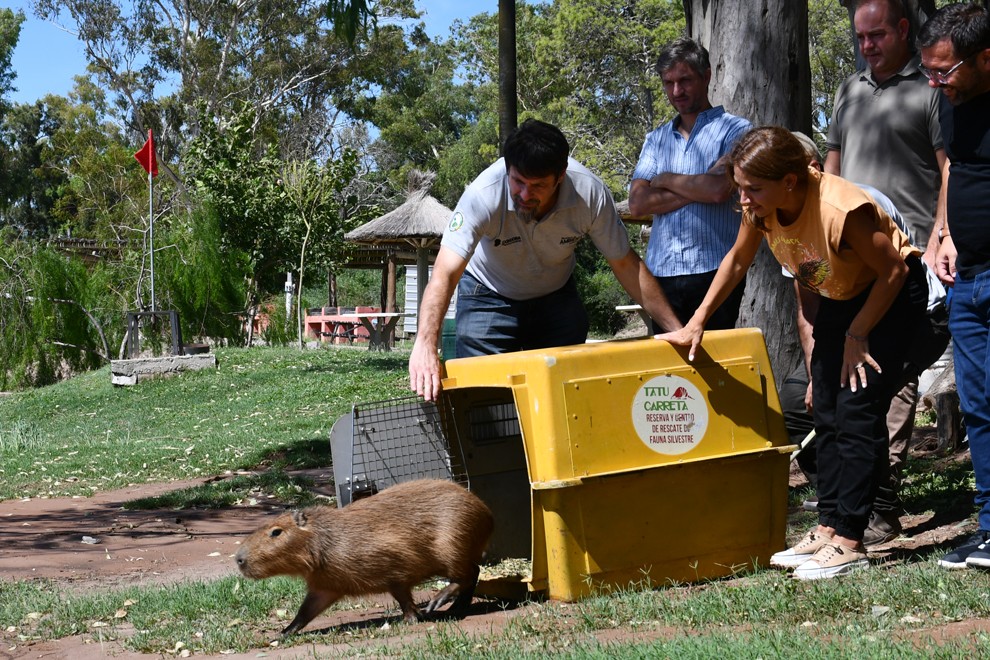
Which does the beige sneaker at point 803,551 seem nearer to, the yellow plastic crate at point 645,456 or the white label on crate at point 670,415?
the yellow plastic crate at point 645,456

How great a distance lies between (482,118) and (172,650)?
137 feet

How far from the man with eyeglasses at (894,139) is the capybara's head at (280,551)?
8.00ft

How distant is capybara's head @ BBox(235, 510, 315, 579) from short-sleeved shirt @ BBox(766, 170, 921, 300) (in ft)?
6.77

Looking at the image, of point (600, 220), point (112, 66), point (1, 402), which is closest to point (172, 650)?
point (600, 220)

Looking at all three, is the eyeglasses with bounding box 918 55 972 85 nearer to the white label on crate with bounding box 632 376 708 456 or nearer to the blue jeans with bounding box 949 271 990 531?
the blue jeans with bounding box 949 271 990 531

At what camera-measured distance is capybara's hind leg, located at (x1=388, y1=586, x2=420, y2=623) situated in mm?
4152

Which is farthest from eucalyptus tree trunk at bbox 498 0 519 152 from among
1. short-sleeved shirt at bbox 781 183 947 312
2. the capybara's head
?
the capybara's head

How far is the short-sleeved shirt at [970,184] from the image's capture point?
13.1 feet

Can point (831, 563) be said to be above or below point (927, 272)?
below

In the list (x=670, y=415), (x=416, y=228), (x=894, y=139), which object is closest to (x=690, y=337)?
(x=670, y=415)

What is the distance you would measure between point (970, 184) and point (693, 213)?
4.67 ft

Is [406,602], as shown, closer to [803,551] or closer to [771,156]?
[803,551]

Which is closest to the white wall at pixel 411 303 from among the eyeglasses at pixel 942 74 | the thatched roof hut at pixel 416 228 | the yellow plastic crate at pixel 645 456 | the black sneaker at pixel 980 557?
the thatched roof hut at pixel 416 228

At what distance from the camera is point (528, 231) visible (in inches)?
184
